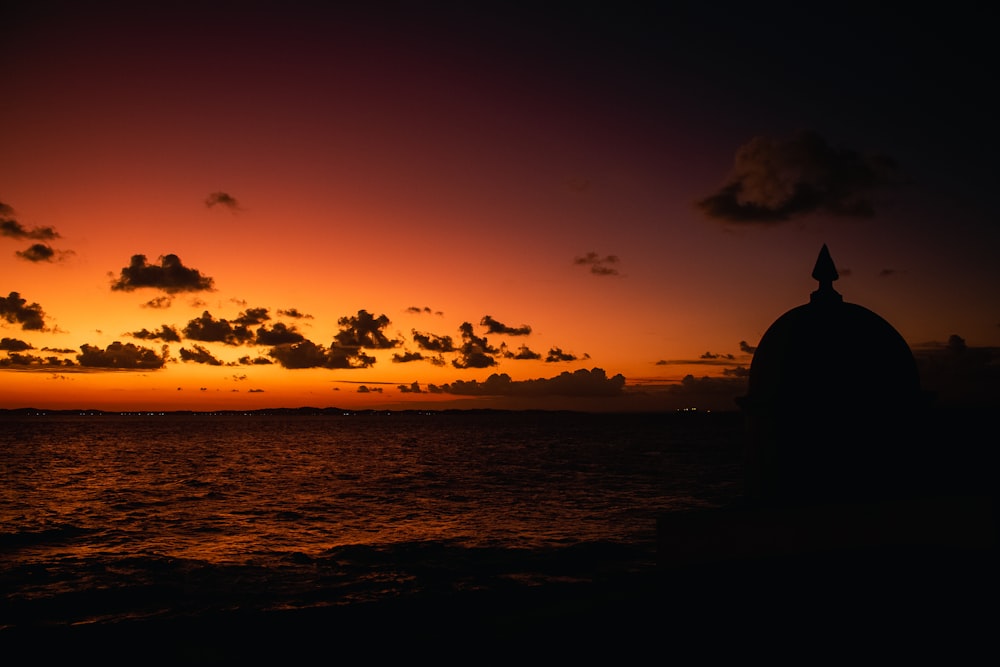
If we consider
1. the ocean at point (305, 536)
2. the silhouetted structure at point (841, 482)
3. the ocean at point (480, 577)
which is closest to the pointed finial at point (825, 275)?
the silhouetted structure at point (841, 482)

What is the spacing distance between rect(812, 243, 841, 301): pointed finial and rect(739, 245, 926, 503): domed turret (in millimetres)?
285

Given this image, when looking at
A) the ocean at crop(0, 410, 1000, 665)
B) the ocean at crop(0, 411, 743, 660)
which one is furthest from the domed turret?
the ocean at crop(0, 411, 743, 660)

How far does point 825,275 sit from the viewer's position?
41.2 feet

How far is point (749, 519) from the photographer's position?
399 inches

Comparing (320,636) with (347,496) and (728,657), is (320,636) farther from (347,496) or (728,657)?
(347,496)

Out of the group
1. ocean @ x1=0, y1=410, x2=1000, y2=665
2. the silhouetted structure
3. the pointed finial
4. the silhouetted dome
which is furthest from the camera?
the pointed finial

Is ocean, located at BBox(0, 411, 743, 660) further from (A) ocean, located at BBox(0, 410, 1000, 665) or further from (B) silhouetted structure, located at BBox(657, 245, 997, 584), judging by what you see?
(B) silhouetted structure, located at BBox(657, 245, 997, 584)

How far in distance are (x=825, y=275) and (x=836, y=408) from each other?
2786 millimetres

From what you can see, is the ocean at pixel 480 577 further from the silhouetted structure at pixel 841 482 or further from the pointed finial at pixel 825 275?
the pointed finial at pixel 825 275

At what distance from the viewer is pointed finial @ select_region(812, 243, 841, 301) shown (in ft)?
40.9

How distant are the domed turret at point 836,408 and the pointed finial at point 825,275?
29cm

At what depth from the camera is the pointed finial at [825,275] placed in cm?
1246

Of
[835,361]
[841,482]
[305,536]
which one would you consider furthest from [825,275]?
[305,536]

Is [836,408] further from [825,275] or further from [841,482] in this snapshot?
[825,275]
